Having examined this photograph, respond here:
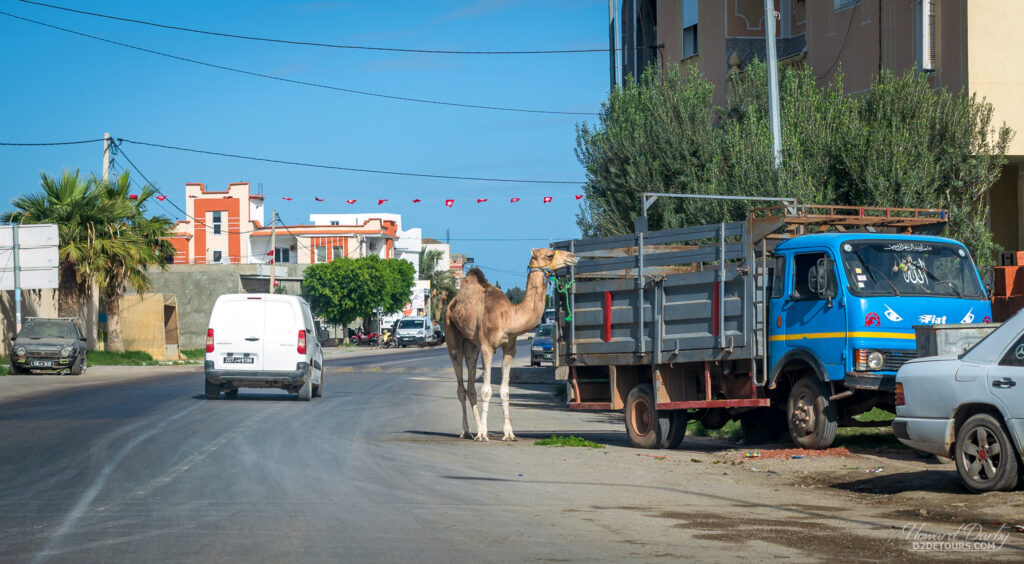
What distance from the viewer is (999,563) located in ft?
24.2

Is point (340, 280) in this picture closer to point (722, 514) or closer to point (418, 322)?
point (418, 322)

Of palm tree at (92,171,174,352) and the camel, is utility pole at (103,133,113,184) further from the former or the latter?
the camel

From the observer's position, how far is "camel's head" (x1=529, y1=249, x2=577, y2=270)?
16594 millimetres

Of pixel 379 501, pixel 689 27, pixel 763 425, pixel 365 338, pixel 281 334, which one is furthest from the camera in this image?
pixel 365 338

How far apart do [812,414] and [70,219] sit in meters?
35.7

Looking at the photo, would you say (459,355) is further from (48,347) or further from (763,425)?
(48,347)

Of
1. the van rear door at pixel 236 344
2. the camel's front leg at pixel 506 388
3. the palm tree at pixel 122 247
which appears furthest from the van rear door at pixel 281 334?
the palm tree at pixel 122 247

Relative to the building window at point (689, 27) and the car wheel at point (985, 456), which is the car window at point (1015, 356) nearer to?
the car wheel at point (985, 456)

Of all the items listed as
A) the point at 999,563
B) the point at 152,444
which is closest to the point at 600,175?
the point at 152,444

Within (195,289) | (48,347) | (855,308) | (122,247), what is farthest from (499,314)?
(195,289)

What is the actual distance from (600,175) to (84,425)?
14506mm

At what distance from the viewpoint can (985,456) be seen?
1035 centimetres

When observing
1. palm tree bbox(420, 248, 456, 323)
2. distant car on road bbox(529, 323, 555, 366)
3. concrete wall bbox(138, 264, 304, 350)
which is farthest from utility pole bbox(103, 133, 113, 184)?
palm tree bbox(420, 248, 456, 323)

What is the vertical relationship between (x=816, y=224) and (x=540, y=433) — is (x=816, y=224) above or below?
above
